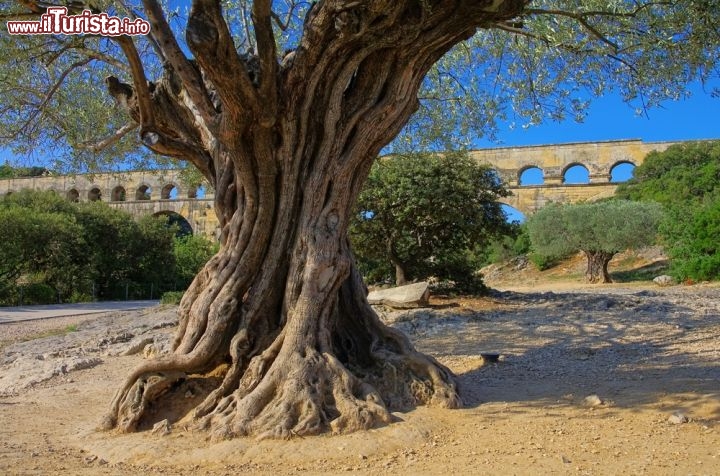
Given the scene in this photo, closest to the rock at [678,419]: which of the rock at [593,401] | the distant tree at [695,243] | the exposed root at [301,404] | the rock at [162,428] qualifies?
the rock at [593,401]

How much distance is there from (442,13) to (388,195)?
11.2 metres

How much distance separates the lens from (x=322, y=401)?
17.0 feet

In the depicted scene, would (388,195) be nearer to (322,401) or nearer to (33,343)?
(33,343)

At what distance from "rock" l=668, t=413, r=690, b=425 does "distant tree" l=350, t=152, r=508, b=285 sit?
1098 cm

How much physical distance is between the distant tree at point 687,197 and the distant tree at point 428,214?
1000 cm

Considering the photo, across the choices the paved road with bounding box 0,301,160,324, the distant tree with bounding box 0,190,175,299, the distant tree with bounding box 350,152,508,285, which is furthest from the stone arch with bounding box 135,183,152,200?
the distant tree with bounding box 350,152,508,285

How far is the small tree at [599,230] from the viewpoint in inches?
1056

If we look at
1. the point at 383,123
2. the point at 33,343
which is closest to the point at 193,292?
the point at 383,123

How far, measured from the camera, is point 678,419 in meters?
5.15

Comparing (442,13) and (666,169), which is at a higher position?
(666,169)

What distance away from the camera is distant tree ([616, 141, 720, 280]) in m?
22.3

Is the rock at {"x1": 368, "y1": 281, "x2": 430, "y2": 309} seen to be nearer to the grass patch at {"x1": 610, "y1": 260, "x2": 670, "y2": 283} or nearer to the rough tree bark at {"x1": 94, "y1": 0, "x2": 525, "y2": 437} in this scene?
the rough tree bark at {"x1": 94, "y1": 0, "x2": 525, "y2": 437}

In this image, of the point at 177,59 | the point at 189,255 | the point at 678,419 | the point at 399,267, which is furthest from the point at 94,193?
the point at 678,419

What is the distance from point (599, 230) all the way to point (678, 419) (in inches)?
923
